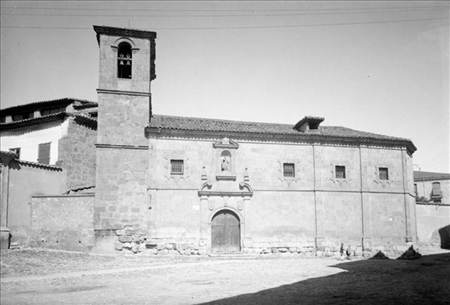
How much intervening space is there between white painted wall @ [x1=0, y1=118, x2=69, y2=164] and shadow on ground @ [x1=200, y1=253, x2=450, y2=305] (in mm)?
18774

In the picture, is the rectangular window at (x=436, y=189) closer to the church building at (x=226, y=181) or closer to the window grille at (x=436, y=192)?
the window grille at (x=436, y=192)

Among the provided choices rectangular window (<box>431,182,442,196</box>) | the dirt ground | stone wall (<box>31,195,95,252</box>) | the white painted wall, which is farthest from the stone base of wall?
rectangular window (<box>431,182,442,196</box>)

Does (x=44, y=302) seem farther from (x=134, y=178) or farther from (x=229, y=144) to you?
(x=229, y=144)

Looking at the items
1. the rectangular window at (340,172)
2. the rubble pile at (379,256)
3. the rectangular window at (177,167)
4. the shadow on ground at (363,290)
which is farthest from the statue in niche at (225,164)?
the rubble pile at (379,256)

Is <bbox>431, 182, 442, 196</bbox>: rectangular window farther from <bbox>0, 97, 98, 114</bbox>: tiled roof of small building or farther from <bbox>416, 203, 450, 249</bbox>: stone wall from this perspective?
<bbox>0, 97, 98, 114</bbox>: tiled roof of small building

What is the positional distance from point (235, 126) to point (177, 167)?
445cm

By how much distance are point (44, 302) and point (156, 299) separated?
98.8 inches

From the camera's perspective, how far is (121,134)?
19016 millimetres

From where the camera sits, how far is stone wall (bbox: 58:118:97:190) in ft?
76.2

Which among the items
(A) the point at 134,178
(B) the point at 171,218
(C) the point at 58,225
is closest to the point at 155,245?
(B) the point at 171,218

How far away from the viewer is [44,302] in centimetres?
839

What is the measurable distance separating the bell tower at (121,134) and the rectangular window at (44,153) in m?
7.54

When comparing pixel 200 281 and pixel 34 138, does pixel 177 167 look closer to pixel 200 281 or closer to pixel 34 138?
pixel 200 281

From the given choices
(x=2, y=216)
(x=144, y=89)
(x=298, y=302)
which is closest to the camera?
(x=298, y=302)
